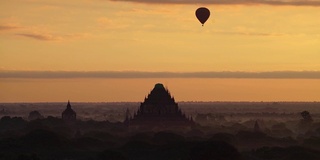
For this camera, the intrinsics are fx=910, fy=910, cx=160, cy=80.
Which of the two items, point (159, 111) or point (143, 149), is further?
point (159, 111)

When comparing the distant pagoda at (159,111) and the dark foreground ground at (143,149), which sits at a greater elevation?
the distant pagoda at (159,111)

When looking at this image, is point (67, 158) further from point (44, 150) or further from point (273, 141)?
point (273, 141)

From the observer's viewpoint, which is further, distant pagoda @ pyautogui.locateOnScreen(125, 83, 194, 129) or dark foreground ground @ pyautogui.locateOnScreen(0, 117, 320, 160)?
distant pagoda @ pyautogui.locateOnScreen(125, 83, 194, 129)

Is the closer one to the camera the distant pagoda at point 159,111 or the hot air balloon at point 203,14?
the hot air balloon at point 203,14

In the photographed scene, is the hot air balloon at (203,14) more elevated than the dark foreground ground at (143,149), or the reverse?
the hot air balloon at (203,14)

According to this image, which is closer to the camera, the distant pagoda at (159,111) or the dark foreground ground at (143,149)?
the dark foreground ground at (143,149)

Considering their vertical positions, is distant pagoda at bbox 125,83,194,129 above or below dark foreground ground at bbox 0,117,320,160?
above

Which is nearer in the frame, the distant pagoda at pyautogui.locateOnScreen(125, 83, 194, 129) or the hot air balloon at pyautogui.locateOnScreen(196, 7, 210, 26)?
the hot air balloon at pyautogui.locateOnScreen(196, 7, 210, 26)

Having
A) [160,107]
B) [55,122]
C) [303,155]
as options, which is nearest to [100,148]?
[303,155]
